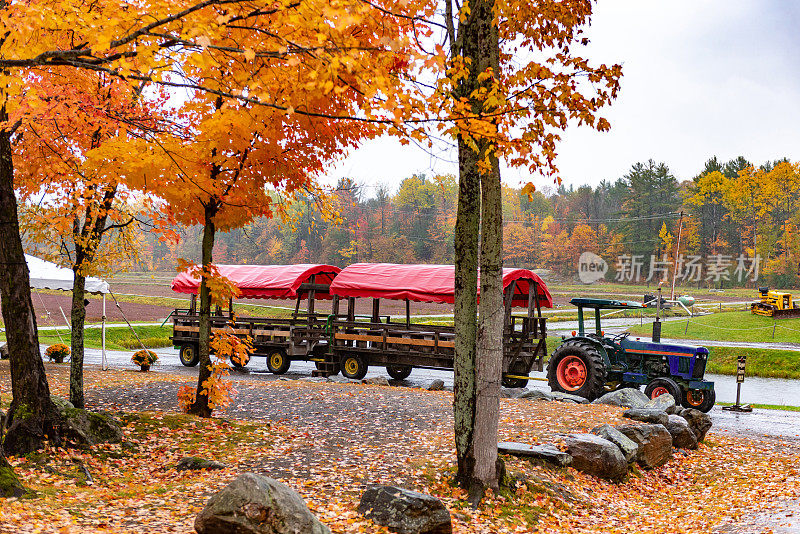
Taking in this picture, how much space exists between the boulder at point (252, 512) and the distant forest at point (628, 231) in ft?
174

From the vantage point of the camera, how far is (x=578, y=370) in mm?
15141

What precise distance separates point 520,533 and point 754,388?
58.7 feet

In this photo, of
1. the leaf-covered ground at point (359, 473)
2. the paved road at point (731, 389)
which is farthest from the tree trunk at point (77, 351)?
the paved road at point (731, 389)

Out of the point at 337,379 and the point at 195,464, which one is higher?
the point at 195,464

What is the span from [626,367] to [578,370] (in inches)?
45.4

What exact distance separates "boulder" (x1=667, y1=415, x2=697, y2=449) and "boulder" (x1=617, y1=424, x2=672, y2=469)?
634 mm

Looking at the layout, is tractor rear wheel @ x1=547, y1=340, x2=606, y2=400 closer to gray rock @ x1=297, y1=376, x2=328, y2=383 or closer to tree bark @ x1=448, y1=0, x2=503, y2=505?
gray rock @ x1=297, y1=376, x2=328, y2=383

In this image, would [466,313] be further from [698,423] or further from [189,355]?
[189,355]

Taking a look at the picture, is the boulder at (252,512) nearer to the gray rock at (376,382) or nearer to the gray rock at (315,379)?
the gray rock at (376,382)

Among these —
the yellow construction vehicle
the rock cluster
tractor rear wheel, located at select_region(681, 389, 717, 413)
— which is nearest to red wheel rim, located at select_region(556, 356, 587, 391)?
the rock cluster

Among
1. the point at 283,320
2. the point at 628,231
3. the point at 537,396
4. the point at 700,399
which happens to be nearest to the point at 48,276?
the point at 283,320

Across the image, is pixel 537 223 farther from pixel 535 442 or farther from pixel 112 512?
pixel 112 512

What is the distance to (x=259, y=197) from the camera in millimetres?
9500

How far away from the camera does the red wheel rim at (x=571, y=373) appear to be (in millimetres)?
15078
